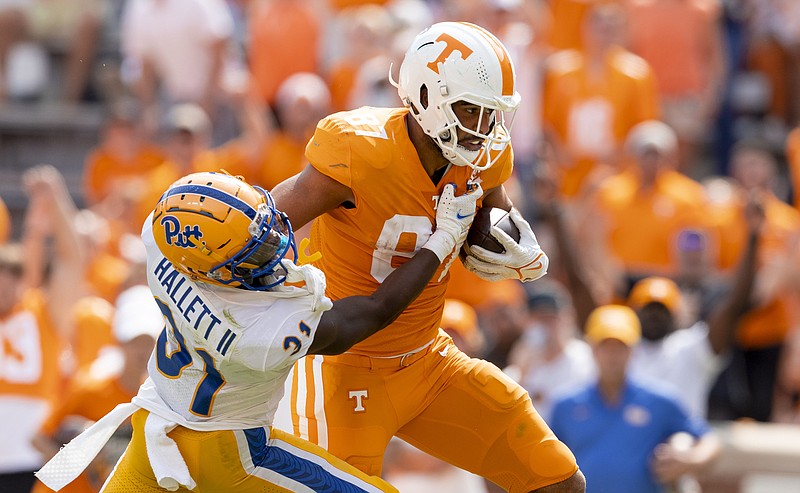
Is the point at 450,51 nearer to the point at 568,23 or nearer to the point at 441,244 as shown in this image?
the point at 441,244

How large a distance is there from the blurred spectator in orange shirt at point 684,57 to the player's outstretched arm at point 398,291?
19.1 feet

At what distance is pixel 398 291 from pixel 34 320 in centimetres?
378

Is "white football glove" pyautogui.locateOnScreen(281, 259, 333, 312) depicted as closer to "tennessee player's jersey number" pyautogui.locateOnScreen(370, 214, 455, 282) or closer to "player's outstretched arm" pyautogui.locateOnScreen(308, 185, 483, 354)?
"player's outstretched arm" pyautogui.locateOnScreen(308, 185, 483, 354)

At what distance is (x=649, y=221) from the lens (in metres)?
8.59

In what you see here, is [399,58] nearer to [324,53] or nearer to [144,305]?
[324,53]

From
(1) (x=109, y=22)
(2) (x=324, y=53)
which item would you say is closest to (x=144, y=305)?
(2) (x=324, y=53)

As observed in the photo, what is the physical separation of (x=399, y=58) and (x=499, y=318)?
2.13m

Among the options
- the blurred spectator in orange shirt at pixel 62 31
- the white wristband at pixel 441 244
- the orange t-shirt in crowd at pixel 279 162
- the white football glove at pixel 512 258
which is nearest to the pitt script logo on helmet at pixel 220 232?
the white wristband at pixel 441 244

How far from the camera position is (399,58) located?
8.98 m

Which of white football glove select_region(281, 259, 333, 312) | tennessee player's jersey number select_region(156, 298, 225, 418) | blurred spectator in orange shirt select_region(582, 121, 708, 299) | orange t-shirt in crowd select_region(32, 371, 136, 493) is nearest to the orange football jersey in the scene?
white football glove select_region(281, 259, 333, 312)

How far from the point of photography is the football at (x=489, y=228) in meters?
4.75

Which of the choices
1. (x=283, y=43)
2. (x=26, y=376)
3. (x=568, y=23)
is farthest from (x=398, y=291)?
(x=568, y=23)

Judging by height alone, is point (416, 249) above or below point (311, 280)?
below

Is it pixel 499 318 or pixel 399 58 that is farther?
pixel 399 58
